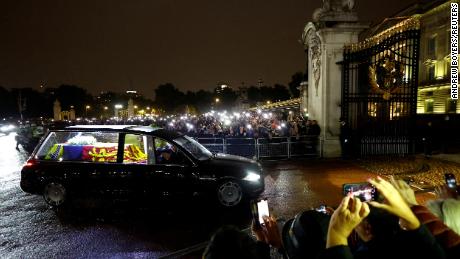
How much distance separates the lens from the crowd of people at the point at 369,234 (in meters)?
1.75

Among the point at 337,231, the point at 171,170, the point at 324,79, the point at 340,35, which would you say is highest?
the point at 340,35

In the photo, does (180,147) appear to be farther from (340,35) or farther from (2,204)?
(340,35)

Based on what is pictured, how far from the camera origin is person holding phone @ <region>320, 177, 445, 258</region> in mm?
1738

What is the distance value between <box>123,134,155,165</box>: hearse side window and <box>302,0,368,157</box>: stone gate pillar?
8.25 m

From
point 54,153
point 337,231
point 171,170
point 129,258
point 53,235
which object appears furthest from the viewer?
point 54,153

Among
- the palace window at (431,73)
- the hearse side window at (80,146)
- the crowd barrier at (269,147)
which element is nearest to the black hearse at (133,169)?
the hearse side window at (80,146)

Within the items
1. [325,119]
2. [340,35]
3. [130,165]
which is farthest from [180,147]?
[340,35]

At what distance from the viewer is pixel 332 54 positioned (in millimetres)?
13648

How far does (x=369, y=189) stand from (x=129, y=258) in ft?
11.6

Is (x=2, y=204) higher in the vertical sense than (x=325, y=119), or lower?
lower

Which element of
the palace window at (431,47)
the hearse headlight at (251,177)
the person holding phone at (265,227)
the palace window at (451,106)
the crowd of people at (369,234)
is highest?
the palace window at (431,47)

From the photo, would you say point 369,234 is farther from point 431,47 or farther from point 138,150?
point 431,47

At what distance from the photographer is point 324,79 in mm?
13906

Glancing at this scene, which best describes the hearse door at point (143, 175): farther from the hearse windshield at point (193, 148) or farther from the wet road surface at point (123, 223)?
the hearse windshield at point (193, 148)
